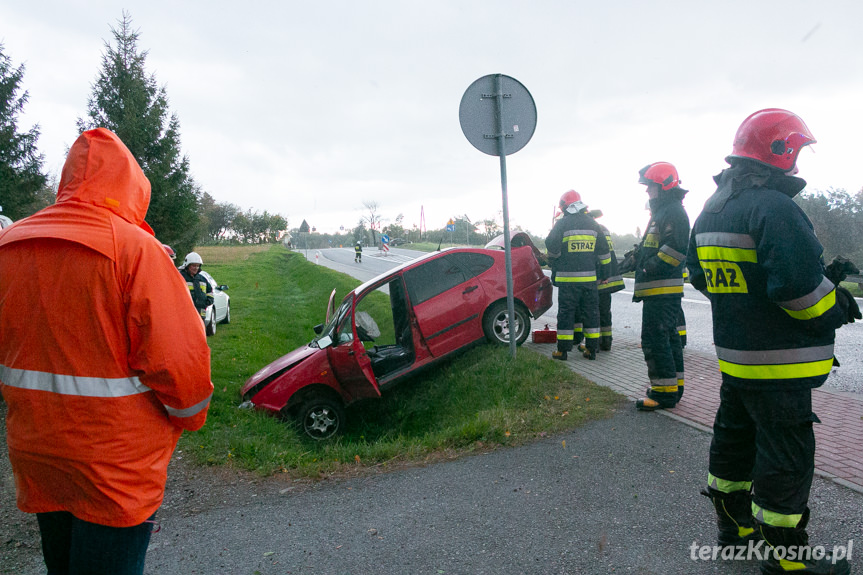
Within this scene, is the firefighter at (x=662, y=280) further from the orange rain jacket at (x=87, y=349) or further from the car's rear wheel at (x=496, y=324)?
the orange rain jacket at (x=87, y=349)

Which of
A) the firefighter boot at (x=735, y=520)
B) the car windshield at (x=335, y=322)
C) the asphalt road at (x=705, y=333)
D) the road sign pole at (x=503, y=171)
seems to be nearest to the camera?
the firefighter boot at (x=735, y=520)

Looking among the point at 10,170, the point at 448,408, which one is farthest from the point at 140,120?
the point at 448,408

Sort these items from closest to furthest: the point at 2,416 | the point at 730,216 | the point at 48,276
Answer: the point at 48,276
the point at 730,216
the point at 2,416

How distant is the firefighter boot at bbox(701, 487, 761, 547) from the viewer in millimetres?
2979

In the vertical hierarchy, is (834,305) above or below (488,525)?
above

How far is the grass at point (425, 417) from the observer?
480 cm

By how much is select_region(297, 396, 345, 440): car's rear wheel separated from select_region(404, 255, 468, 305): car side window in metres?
1.54

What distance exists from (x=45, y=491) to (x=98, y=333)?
1.82 feet

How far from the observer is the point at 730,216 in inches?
111

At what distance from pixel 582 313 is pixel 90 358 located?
6.20 meters

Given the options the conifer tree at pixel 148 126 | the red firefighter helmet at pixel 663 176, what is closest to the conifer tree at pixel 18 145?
the conifer tree at pixel 148 126

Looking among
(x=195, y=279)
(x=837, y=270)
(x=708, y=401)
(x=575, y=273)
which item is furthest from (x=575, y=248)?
(x=195, y=279)

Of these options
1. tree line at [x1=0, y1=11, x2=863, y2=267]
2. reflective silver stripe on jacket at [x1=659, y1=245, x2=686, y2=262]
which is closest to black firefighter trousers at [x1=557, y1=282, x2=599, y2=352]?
reflective silver stripe on jacket at [x1=659, y1=245, x2=686, y2=262]

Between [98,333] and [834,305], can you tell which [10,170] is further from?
[834,305]
